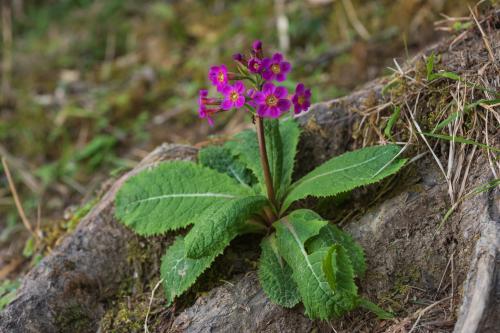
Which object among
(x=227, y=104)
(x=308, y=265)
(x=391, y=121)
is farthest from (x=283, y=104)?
(x=308, y=265)

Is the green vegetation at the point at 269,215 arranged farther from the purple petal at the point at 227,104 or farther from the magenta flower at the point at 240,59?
the magenta flower at the point at 240,59

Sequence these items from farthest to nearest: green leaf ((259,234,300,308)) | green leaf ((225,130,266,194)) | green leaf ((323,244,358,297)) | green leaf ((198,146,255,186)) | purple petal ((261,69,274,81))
→ green leaf ((198,146,255,186)) < green leaf ((225,130,266,194)) < purple petal ((261,69,274,81)) < green leaf ((259,234,300,308)) < green leaf ((323,244,358,297))

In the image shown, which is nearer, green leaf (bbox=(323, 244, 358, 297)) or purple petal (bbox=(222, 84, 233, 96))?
green leaf (bbox=(323, 244, 358, 297))

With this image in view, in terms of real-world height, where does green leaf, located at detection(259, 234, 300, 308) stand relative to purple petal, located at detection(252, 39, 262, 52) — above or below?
below

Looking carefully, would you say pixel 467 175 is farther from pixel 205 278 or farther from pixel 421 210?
pixel 205 278

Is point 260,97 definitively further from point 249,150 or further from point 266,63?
point 249,150

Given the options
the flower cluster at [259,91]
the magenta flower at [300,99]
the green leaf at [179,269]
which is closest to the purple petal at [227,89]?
the flower cluster at [259,91]

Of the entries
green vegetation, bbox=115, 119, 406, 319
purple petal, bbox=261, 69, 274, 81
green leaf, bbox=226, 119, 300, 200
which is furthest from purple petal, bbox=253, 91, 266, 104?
green leaf, bbox=226, 119, 300, 200

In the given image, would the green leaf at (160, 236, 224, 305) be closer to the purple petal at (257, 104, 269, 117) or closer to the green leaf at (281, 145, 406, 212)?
the green leaf at (281, 145, 406, 212)
